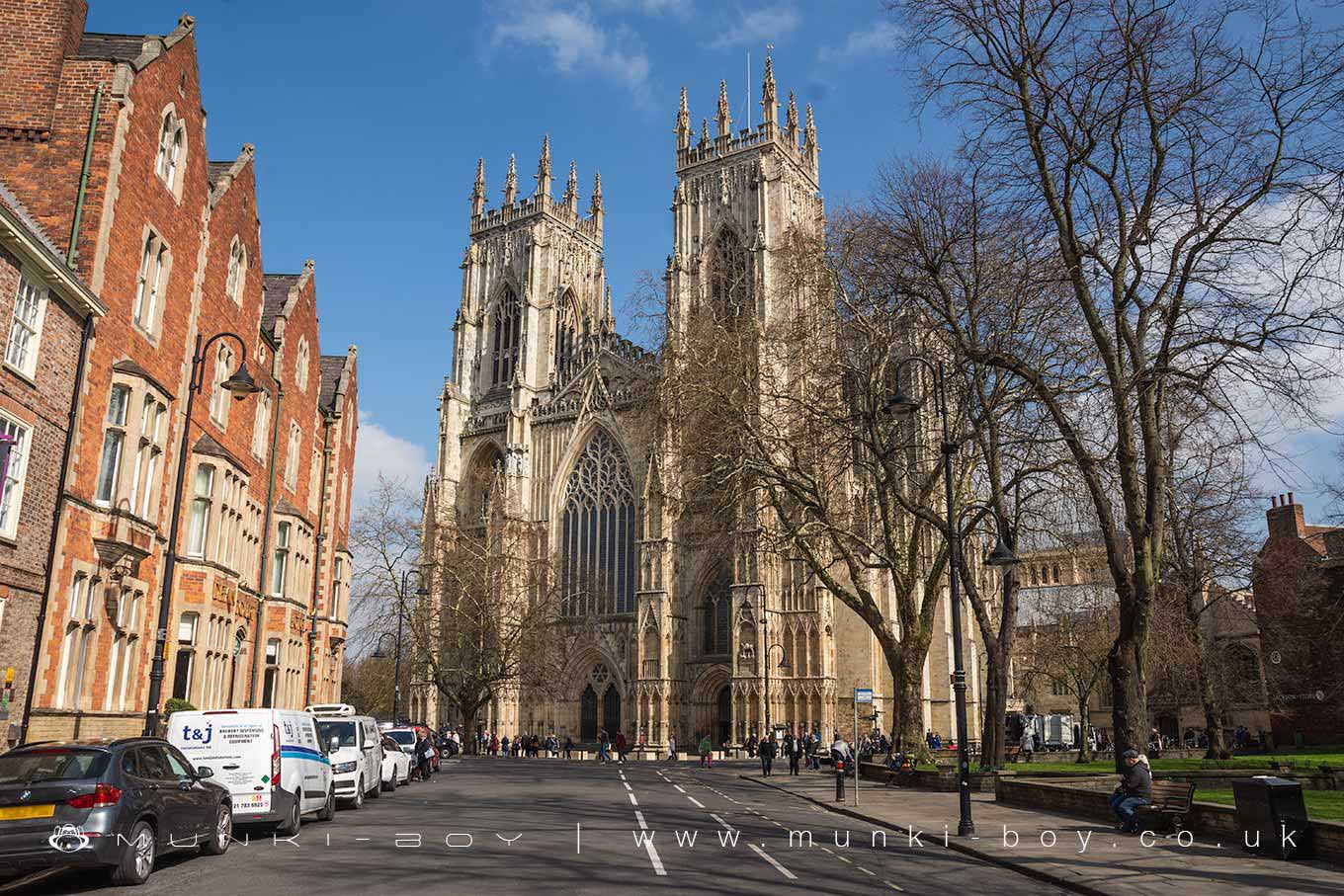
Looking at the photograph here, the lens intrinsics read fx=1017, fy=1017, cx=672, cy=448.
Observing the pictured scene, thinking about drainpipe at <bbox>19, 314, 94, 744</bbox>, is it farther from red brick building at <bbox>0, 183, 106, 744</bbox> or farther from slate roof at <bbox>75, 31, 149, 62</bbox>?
slate roof at <bbox>75, 31, 149, 62</bbox>

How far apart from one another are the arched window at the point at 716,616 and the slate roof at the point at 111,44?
40.0 m

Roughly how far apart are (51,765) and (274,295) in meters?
24.6

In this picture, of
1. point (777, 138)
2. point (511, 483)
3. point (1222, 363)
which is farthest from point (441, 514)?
point (1222, 363)

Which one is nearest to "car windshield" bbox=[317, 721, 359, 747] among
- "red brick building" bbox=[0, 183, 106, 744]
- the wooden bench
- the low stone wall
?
"red brick building" bbox=[0, 183, 106, 744]

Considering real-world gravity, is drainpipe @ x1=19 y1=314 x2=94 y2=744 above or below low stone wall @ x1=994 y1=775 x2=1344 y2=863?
above

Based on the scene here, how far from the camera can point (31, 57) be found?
17719mm

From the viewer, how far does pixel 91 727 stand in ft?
55.0

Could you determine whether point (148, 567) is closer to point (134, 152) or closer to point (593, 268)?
point (134, 152)

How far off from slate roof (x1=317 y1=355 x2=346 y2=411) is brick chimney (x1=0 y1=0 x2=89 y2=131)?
18.1 meters

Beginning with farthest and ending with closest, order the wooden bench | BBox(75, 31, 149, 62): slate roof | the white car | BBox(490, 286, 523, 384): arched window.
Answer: BBox(490, 286, 523, 384): arched window, the white car, BBox(75, 31, 149, 62): slate roof, the wooden bench

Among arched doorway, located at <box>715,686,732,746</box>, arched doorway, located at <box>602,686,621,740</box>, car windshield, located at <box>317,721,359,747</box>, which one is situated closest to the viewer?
car windshield, located at <box>317,721,359,747</box>

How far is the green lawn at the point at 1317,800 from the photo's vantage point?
14655 millimetres

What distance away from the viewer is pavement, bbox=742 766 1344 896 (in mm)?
9836

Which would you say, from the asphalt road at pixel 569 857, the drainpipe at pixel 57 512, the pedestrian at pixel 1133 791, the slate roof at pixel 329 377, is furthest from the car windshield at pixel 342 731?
the slate roof at pixel 329 377
